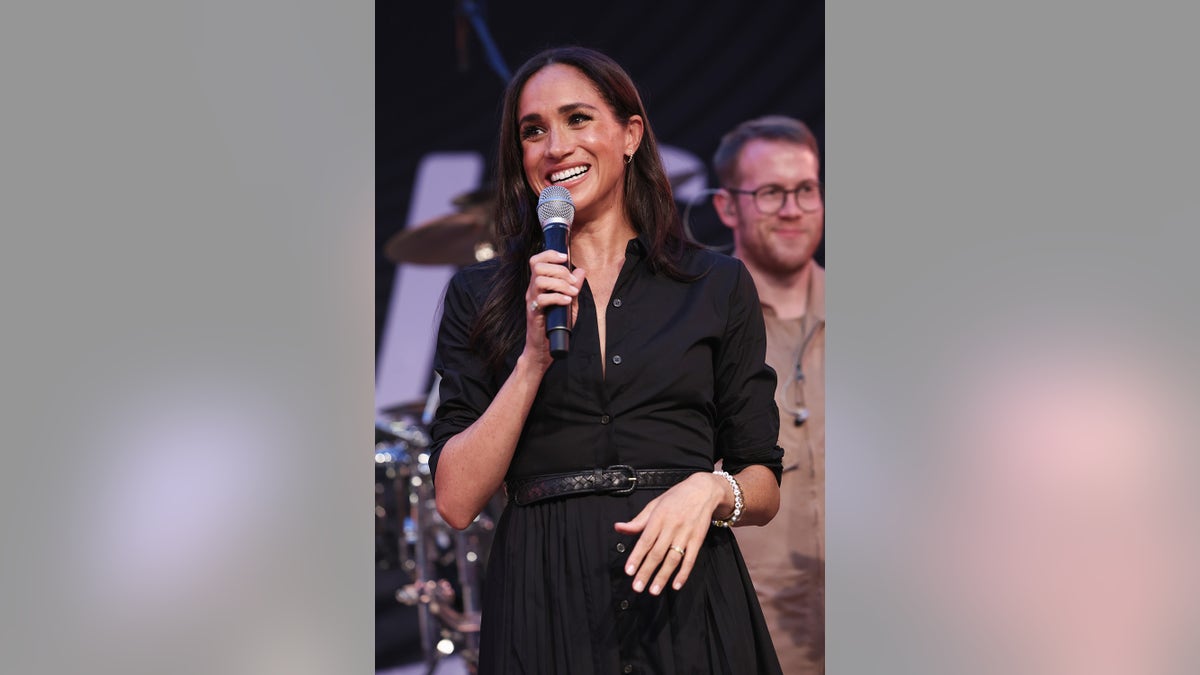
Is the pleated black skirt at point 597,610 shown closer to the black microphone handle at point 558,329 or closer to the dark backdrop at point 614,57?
the black microphone handle at point 558,329

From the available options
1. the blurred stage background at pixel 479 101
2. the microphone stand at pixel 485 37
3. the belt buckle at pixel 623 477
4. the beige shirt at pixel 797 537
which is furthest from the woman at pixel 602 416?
the microphone stand at pixel 485 37

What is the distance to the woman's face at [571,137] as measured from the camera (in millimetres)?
1816

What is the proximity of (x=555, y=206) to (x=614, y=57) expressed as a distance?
7.38 ft

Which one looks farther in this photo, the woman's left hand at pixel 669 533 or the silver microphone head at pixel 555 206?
the silver microphone head at pixel 555 206

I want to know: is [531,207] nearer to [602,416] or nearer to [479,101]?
[602,416]

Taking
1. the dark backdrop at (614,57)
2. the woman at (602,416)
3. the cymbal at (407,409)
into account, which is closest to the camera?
the woman at (602,416)
